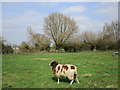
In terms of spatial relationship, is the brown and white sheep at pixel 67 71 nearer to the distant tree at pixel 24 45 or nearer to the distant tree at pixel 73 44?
the distant tree at pixel 24 45

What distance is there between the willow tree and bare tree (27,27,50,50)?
2.77m

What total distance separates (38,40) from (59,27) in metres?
9.48

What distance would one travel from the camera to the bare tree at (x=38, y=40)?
50134 millimetres

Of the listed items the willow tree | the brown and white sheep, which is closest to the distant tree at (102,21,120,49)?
the willow tree

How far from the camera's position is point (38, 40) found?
168ft

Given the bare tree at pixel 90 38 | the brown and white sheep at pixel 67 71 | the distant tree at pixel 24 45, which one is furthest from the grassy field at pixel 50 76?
the bare tree at pixel 90 38

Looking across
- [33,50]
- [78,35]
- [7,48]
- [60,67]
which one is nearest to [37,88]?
[60,67]

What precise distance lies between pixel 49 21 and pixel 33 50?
1328 centimetres

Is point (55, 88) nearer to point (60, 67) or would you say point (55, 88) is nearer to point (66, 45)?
point (60, 67)

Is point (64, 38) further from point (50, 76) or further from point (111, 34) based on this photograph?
point (50, 76)

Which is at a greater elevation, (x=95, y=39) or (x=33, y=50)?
(x=95, y=39)

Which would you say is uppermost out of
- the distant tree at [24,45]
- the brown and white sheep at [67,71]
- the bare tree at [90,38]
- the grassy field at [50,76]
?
the bare tree at [90,38]

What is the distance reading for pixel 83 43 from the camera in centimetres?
5506

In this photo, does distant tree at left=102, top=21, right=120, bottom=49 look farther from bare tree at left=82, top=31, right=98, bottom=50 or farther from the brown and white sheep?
the brown and white sheep
